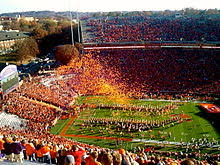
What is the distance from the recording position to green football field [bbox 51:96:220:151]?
20.2 m

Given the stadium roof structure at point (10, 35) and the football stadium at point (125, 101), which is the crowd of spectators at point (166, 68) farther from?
the stadium roof structure at point (10, 35)

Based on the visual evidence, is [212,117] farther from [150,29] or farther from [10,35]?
[10,35]

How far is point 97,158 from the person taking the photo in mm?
9023

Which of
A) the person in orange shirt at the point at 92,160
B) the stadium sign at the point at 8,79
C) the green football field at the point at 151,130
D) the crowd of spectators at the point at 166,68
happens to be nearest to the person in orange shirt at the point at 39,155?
the person in orange shirt at the point at 92,160

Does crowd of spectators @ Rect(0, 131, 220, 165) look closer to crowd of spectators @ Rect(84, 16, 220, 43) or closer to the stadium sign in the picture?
the stadium sign

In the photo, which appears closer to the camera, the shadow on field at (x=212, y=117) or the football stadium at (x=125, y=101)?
the football stadium at (x=125, y=101)

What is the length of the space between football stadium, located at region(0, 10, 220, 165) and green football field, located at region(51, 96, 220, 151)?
0.08m

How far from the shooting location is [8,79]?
26.1m

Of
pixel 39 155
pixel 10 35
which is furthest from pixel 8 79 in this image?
pixel 10 35

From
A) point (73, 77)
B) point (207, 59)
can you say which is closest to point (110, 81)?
point (73, 77)

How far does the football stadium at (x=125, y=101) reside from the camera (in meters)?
13.7

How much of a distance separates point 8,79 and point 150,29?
31.7 meters

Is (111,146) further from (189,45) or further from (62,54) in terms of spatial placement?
(189,45)

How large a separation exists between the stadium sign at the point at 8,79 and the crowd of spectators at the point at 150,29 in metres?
23.4
